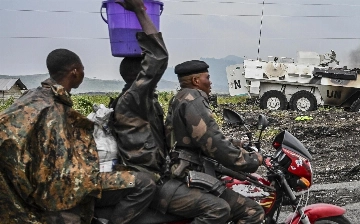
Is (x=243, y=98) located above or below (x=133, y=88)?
below

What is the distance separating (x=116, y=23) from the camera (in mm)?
4223

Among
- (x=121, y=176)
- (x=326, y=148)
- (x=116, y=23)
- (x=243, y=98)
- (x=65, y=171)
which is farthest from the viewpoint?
(x=243, y=98)

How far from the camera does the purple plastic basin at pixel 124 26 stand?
165 inches

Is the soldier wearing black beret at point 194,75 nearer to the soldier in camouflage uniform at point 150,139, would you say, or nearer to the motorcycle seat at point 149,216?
the soldier in camouflage uniform at point 150,139

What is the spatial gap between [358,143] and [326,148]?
94 cm

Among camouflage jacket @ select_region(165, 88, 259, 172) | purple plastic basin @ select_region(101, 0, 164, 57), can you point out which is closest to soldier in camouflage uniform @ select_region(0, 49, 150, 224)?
camouflage jacket @ select_region(165, 88, 259, 172)

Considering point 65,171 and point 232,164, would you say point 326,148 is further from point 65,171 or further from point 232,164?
point 65,171

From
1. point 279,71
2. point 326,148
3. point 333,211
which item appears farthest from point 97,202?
point 279,71

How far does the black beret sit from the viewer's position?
3.95 metres

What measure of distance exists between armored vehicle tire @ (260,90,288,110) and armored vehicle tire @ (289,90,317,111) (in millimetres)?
388

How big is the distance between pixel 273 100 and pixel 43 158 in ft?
71.8

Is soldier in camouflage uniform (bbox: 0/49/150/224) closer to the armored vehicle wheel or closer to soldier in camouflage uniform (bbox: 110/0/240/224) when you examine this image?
soldier in camouflage uniform (bbox: 110/0/240/224)

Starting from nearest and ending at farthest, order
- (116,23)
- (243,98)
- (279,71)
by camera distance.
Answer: (116,23) < (279,71) < (243,98)

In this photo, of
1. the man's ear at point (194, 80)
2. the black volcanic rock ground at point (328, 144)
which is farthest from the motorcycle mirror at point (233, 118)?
the black volcanic rock ground at point (328, 144)
